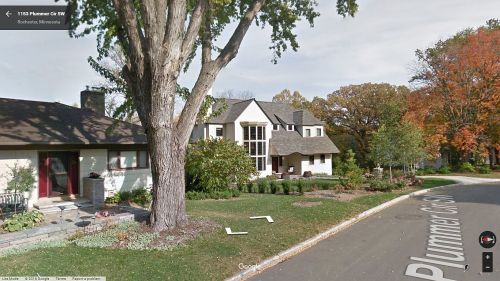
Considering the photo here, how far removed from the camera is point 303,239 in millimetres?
9391

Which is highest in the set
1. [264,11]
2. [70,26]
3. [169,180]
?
[264,11]

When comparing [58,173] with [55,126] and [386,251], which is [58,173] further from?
[386,251]

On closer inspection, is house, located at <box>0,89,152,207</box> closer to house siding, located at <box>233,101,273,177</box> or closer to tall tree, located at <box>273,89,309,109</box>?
house siding, located at <box>233,101,273,177</box>

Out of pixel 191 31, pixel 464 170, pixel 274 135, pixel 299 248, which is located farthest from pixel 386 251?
pixel 464 170

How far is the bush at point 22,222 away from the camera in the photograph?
30.0 ft

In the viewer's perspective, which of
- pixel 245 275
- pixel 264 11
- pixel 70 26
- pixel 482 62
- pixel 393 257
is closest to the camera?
pixel 245 275

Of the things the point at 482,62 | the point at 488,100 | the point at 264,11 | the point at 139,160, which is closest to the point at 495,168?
the point at 488,100

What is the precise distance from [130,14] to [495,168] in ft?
140

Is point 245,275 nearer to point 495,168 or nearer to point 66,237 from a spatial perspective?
point 66,237

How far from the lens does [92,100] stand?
19797 millimetres

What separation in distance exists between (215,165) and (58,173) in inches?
288

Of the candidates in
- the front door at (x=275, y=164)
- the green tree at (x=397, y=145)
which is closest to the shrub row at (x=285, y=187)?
the green tree at (x=397, y=145)

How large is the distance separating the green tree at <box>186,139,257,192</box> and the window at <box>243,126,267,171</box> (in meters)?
15.2

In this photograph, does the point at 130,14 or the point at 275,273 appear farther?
the point at 130,14
